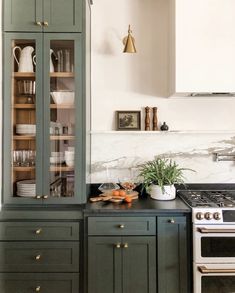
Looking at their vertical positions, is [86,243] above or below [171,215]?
below

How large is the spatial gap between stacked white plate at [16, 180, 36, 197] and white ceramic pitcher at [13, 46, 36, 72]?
2.90 ft

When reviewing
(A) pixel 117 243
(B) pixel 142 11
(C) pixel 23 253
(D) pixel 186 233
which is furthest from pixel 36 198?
(B) pixel 142 11

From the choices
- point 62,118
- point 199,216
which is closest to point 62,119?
point 62,118

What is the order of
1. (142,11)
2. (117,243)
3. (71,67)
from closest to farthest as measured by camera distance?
(117,243) → (71,67) → (142,11)

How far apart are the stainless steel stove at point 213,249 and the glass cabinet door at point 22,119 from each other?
1.22 metres

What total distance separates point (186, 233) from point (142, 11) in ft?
6.71

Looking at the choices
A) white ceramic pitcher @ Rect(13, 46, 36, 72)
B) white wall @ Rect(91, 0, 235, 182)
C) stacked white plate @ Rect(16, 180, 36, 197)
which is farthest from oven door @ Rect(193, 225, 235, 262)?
white ceramic pitcher @ Rect(13, 46, 36, 72)

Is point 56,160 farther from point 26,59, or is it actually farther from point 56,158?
point 26,59

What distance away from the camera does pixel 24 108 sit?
2.10 m

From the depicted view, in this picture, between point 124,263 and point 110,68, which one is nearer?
point 124,263

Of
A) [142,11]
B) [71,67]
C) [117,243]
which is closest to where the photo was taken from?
[117,243]

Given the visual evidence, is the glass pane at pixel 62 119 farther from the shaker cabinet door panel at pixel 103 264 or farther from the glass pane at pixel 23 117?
the shaker cabinet door panel at pixel 103 264

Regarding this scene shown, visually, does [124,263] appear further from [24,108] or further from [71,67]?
[71,67]

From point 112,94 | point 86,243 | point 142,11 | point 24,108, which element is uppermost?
point 142,11
